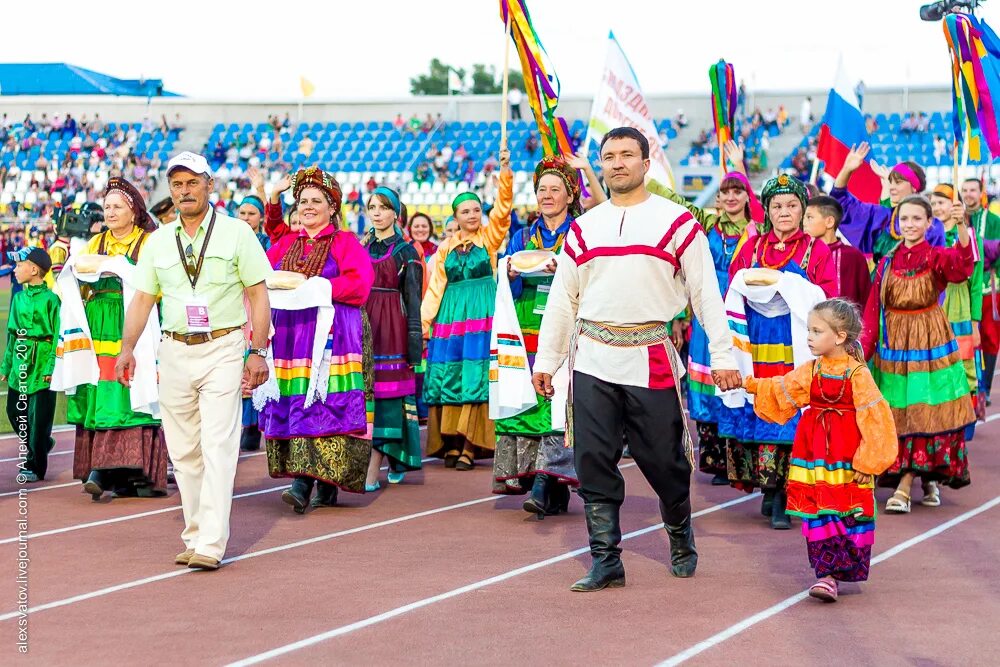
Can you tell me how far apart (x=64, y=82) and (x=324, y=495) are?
4840 cm

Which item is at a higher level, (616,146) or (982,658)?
(616,146)

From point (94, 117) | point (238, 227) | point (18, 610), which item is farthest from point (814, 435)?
point (94, 117)

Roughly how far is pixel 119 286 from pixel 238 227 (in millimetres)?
2524

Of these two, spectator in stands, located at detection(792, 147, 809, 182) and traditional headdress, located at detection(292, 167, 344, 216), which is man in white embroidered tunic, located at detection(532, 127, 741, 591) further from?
spectator in stands, located at detection(792, 147, 809, 182)

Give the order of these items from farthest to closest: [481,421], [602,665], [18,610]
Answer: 1. [481,421]
2. [18,610]
3. [602,665]

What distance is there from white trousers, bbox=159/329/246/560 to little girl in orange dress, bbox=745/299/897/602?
8.26 ft

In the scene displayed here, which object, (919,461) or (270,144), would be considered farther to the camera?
(270,144)

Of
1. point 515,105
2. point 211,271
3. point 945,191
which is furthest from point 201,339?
point 515,105

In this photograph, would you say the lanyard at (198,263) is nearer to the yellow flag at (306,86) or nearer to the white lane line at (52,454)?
the white lane line at (52,454)

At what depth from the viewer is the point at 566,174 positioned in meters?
8.04

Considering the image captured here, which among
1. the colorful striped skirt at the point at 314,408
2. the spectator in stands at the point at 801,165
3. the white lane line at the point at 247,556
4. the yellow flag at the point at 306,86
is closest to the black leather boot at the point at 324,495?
the colorful striped skirt at the point at 314,408

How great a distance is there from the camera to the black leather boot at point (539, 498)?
8.17 metres

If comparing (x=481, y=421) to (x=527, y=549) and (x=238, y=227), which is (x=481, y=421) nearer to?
(x=527, y=549)

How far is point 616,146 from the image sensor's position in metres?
6.34
